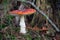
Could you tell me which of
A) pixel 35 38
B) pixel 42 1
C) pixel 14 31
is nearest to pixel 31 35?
pixel 35 38

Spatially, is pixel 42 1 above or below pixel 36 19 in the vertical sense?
above

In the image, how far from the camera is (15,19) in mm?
2977

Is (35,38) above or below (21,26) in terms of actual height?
below

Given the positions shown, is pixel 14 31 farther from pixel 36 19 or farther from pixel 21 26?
pixel 36 19

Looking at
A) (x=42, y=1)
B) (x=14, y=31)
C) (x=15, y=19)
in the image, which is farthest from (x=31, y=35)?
(x=42, y=1)

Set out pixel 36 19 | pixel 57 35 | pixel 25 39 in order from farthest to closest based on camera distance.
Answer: pixel 36 19 → pixel 57 35 → pixel 25 39

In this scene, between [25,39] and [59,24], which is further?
[59,24]

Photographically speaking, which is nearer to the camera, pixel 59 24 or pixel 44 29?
pixel 44 29

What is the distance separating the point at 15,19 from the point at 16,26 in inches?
6.2

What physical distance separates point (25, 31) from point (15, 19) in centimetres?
37

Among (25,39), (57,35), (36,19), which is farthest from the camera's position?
(36,19)

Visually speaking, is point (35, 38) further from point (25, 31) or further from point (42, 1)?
point (42, 1)

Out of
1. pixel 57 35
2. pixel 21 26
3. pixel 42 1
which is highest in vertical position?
pixel 42 1

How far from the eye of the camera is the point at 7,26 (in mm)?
2740
